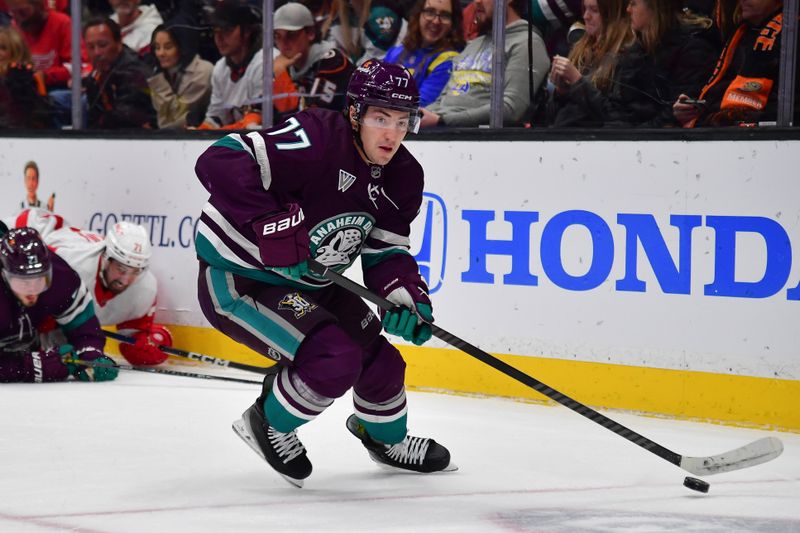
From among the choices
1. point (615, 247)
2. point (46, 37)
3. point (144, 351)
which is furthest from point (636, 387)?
point (46, 37)

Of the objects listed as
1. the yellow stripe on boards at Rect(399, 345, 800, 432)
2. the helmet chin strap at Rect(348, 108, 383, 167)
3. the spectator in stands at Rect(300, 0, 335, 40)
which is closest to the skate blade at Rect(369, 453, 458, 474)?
the helmet chin strap at Rect(348, 108, 383, 167)

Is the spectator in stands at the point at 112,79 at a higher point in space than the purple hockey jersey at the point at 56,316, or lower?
higher

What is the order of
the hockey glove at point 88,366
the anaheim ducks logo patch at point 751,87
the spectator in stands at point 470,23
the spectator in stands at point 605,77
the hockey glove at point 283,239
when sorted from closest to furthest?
1. the hockey glove at point 283,239
2. the anaheim ducks logo patch at point 751,87
3. the spectator in stands at point 605,77
4. the spectator in stands at point 470,23
5. the hockey glove at point 88,366

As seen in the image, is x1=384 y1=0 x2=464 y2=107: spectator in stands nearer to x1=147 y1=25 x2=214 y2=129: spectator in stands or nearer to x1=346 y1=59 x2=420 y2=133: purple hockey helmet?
x1=147 y1=25 x2=214 y2=129: spectator in stands

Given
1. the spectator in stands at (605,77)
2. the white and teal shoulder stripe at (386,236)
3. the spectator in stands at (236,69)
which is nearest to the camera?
the white and teal shoulder stripe at (386,236)

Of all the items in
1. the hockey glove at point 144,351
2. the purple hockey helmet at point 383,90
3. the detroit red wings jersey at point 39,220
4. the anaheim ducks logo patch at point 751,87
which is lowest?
the hockey glove at point 144,351

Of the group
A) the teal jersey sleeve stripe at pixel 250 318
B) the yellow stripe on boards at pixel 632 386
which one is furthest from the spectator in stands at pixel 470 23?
the teal jersey sleeve stripe at pixel 250 318

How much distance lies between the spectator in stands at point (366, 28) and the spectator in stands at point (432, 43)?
8 centimetres

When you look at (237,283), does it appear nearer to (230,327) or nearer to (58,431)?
(230,327)

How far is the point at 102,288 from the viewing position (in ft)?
16.7

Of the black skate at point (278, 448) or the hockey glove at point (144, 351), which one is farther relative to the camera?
the hockey glove at point (144, 351)

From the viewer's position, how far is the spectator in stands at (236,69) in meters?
5.15

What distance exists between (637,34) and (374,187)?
163 cm

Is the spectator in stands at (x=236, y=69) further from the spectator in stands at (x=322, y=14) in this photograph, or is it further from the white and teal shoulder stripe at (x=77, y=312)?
the white and teal shoulder stripe at (x=77, y=312)
